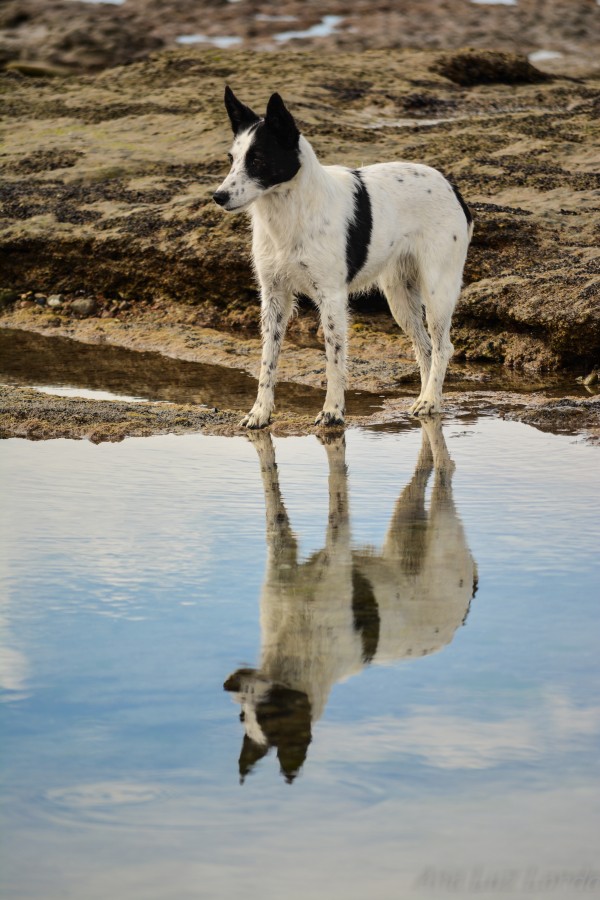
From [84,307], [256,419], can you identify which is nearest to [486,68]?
[84,307]

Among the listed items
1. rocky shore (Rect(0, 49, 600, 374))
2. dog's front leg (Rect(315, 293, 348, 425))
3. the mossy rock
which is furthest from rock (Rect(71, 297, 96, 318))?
the mossy rock

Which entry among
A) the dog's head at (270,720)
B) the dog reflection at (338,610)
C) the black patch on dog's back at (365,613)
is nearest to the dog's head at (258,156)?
the dog reflection at (338,610)

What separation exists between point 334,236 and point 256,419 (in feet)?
4.04

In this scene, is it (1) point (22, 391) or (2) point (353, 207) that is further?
(1) point (22, 391)

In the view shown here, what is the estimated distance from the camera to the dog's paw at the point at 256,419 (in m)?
6.73

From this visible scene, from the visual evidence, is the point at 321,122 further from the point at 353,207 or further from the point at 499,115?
the point at 353,207

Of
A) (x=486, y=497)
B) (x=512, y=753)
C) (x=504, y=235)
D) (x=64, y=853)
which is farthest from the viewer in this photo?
(x=504, y=235)

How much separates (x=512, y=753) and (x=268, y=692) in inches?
24.4

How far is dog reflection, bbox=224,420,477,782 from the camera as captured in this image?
2650mm

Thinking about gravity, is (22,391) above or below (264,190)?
below

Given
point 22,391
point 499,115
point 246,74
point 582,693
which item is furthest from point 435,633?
point 246,74

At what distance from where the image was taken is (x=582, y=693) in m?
2.77

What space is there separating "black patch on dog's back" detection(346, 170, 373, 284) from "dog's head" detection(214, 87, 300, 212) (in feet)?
1.93

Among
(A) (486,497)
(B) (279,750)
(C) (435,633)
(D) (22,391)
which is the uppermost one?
(B) (279,750)
